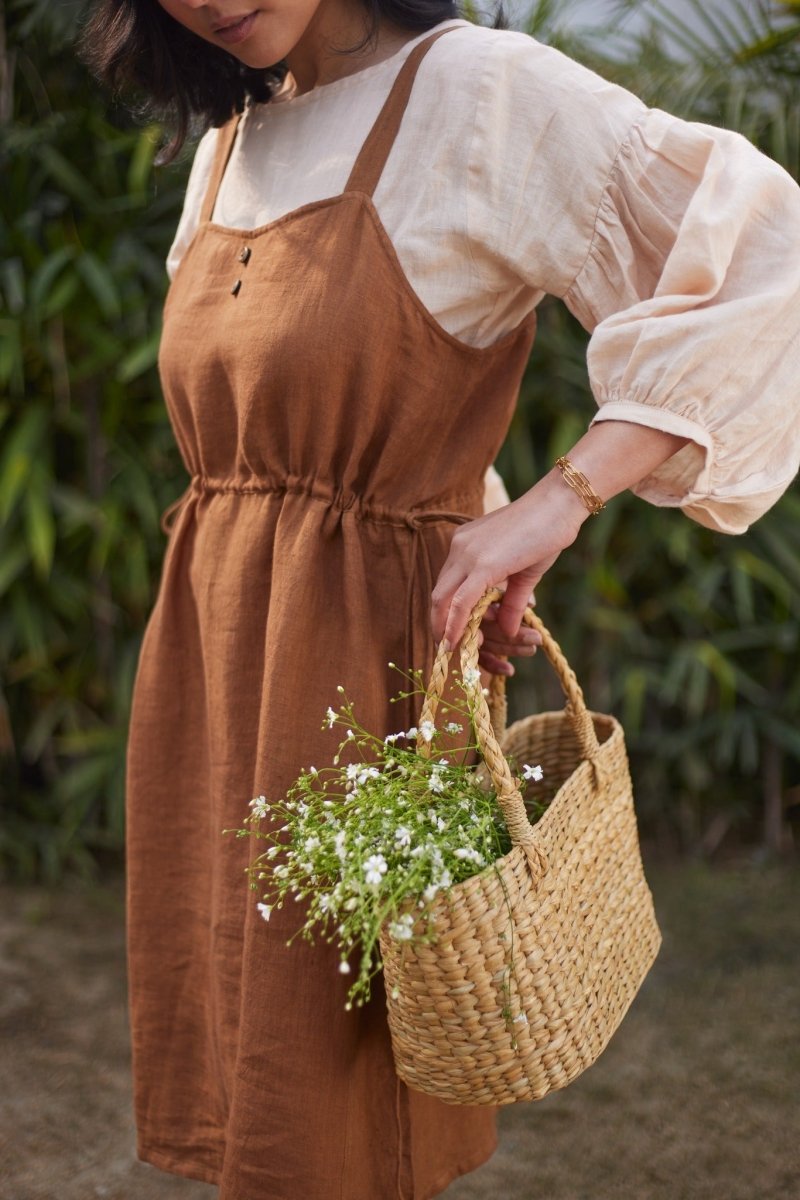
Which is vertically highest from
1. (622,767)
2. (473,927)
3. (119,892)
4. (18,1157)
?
(473,927)

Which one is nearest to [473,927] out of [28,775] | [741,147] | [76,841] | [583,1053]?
[583,1053]

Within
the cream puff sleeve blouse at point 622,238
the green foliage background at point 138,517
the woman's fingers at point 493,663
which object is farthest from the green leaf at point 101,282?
the woman's fingers at point 493,663

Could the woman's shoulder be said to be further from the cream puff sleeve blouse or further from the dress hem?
the dress hem

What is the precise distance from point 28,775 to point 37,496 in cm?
98

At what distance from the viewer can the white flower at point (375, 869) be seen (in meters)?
0.88

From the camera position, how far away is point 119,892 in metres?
3.16

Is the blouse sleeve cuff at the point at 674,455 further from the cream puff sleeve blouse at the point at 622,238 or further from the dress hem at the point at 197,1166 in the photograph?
the dress hem at the point at 197,1166

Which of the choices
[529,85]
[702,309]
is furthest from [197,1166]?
[529,85]

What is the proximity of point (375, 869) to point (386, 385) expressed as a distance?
49 centimetres

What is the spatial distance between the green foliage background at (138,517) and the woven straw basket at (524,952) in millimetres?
1774

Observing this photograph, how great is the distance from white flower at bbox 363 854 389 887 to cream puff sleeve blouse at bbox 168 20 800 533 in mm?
446

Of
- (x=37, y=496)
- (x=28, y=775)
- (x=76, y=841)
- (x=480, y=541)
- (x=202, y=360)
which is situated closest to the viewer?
(x=480, y=541)

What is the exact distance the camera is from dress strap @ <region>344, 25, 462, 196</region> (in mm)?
1130

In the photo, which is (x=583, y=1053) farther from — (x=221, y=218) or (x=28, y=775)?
(x=28, y=775)
